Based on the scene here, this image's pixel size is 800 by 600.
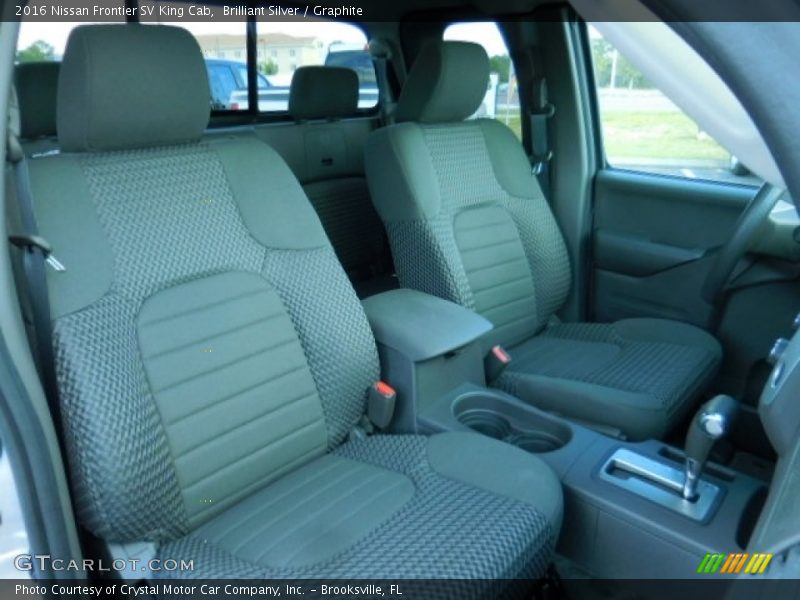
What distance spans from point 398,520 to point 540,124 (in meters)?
2.03

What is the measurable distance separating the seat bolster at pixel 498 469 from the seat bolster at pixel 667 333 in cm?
101

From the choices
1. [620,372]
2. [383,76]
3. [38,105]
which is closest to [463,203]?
[620,372]

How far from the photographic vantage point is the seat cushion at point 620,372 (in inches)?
71.5

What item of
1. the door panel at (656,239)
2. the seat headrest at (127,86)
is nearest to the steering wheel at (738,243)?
the door panel at (656,239)

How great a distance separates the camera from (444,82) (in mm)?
2213

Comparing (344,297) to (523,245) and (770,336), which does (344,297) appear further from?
(770,336)

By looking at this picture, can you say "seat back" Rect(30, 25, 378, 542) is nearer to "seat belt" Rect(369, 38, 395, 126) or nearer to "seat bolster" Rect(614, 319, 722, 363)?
"seat bolster" Rect(614, 319, 722, 363)

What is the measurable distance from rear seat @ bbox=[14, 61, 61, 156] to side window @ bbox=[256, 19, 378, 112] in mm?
952

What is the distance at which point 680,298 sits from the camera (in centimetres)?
255

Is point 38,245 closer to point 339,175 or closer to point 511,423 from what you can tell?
point 511,423

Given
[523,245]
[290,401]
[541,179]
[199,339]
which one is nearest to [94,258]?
[199,339]

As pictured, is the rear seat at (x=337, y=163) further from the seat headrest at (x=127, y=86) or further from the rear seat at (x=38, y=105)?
the seat headrest at (x=127, y=86)

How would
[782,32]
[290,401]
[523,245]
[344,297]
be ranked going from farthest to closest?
[523,245] < [344,297] < [290,401] < [782,32]

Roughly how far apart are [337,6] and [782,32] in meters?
2.85
